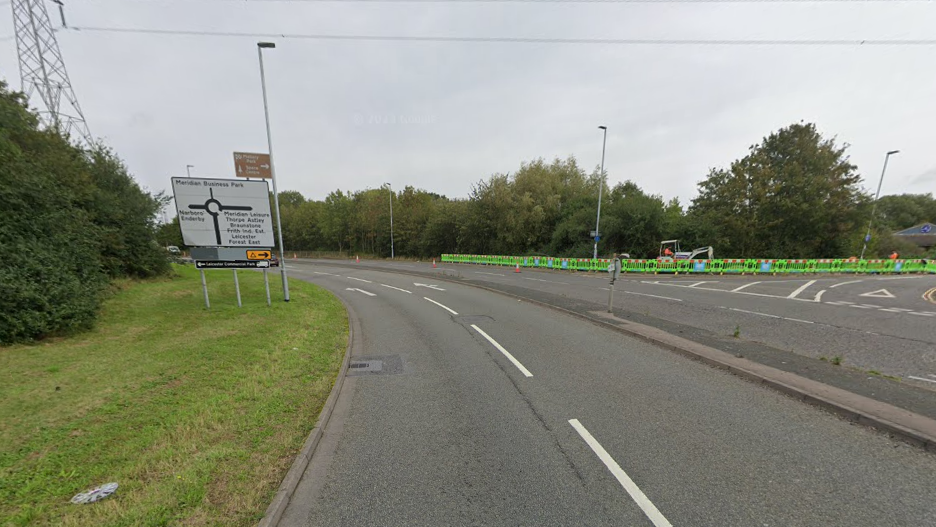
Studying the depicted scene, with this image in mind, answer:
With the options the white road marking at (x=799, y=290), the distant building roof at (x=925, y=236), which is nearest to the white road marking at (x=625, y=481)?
the white road marking at (x=799, y=290)

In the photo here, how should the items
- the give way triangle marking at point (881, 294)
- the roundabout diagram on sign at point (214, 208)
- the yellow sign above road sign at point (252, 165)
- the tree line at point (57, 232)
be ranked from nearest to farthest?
the tree line at point (57, 232) → the roundabout diagram on sign at point (214, 208) → the yellow sign above road sign at point (252, 165) → the give way triangle marking at point (881, 294)

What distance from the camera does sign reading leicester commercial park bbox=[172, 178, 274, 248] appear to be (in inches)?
381

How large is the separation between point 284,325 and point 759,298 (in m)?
16.3

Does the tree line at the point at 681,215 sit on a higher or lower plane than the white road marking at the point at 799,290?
higher

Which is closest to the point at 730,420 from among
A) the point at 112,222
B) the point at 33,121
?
the point at 112,222

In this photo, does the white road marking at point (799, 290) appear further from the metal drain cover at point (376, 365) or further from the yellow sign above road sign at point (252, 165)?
the yellow sign above road sign at point (252, 165)

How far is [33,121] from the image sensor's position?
1338 cm

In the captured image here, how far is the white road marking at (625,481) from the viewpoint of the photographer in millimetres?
2502

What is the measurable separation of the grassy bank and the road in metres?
0.63

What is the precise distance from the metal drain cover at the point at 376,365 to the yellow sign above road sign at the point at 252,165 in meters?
8.43

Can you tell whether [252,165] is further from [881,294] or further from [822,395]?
[881,294]

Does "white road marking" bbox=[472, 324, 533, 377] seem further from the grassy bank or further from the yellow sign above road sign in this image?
the yellow sign above road sign

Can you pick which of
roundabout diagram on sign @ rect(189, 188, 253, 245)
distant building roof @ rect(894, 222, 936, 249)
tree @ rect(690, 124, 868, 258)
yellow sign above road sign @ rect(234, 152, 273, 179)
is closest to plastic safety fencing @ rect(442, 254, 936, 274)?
tree @ rect(690, 124, 868, 258)

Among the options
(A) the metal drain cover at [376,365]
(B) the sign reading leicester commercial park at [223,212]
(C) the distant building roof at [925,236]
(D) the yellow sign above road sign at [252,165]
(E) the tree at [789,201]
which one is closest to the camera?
(A) the metal drain cover at [376,365]
